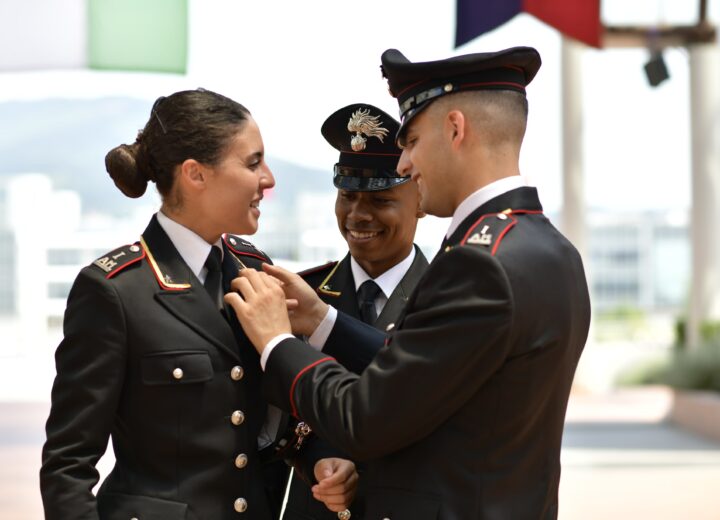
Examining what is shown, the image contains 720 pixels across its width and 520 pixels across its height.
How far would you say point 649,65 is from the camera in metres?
6.77

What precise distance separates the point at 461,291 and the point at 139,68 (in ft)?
7.01

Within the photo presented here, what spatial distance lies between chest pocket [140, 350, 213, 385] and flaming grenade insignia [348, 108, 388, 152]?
78cm

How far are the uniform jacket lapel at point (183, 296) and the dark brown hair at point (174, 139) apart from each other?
0.34 feet

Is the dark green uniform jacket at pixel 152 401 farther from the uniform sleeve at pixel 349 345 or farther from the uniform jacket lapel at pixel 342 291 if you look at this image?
the uniform jacket lapel at pixel 342 291

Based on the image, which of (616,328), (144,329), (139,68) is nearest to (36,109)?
(616,328)

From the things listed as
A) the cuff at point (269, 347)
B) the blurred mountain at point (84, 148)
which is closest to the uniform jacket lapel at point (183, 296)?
the cuff at point (269, 347)

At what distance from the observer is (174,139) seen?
192cm

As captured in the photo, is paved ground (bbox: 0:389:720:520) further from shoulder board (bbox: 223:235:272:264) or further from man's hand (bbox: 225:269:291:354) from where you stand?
man's hand (bbox: 225:269:291:354)

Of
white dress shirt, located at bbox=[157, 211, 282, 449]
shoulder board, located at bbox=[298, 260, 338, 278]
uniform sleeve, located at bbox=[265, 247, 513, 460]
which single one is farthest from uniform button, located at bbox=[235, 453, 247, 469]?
shoulder board, located at bbox=[298, 260, 338, 278]

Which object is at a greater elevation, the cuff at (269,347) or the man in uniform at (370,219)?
the man in uniform at (370,219)

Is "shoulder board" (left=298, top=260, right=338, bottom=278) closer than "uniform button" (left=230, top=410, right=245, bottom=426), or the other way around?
"uniform button" (left=230, top=410, right=245, bottom=426)

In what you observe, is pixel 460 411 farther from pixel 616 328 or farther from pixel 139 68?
pixel 616 328

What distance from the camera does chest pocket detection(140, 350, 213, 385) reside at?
71.7 inches

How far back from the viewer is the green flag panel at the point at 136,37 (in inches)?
137
